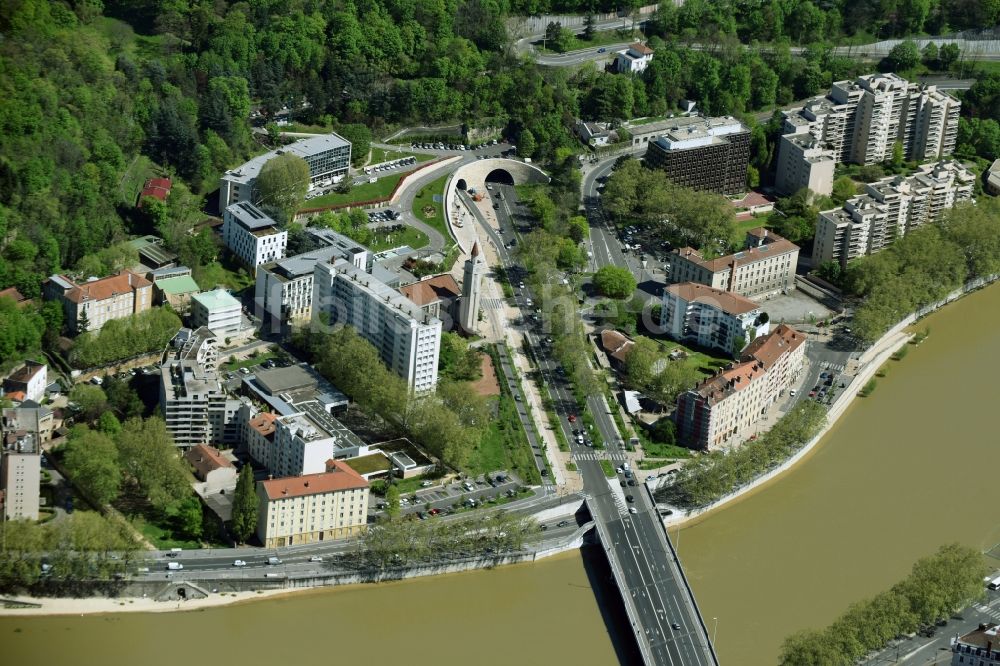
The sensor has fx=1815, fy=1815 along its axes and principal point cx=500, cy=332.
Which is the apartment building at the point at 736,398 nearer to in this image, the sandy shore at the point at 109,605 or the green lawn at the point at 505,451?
the green lawn at the point at 505,451

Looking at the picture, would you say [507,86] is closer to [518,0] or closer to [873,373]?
[518,0]

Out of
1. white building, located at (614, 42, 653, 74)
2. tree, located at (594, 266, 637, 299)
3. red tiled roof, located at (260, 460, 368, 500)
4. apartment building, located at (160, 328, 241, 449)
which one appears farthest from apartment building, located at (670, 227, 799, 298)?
red tiled roof, located at (260, 460, 368, 500)

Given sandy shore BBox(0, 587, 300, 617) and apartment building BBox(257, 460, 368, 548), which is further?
apartment building BBox(257, 460, 368, 548)

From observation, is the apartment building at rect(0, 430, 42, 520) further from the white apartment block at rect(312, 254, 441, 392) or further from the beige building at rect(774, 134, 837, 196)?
the beige building at rect(774, 134, 837, 196)

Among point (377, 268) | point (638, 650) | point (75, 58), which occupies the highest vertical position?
point (75, 58)

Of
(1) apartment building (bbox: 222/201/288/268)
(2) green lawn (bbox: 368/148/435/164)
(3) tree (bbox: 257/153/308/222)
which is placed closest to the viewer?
(1) apartment building (bbox: 222/201/288/268)

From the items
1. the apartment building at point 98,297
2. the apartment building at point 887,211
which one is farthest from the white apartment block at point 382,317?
the apartment building at point 887,211

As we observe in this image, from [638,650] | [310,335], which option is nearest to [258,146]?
[310,335]
